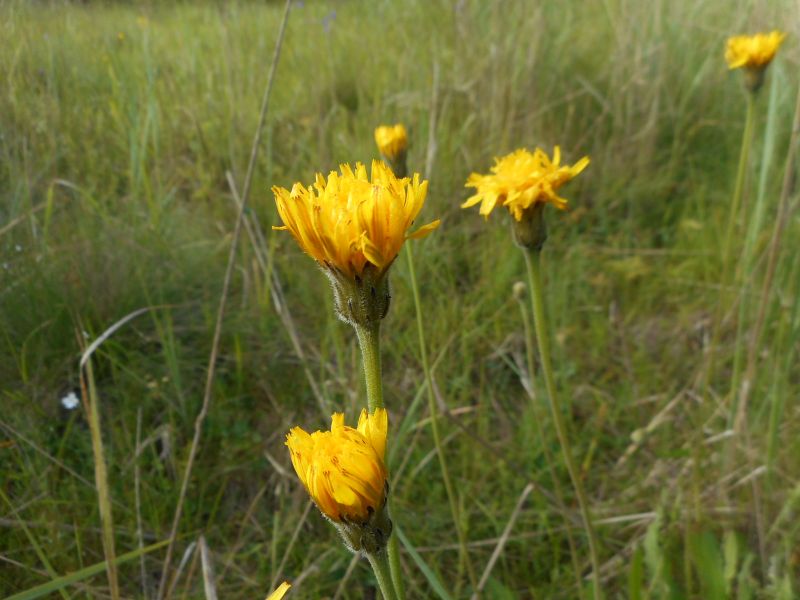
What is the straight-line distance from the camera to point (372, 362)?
0.64 metres

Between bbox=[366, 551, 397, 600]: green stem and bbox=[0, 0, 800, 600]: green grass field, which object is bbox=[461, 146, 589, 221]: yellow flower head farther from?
bbox=[366, 551, 397, 600]: green stem

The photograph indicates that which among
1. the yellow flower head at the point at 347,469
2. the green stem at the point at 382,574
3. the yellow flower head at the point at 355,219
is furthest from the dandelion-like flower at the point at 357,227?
the green stem at the point at 382,574

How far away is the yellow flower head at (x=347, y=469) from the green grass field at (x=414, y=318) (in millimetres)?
350

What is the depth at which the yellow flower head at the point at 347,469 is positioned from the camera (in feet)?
1.94

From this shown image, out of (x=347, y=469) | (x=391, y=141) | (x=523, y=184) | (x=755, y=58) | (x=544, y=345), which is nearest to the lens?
(x=347, y=469)

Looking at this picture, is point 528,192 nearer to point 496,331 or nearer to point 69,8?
point 496,331

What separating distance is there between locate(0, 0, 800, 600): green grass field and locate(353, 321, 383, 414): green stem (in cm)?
33

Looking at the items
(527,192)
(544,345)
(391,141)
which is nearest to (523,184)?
(527,192)

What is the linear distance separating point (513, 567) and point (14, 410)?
3.36 ft

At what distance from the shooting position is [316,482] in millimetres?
604

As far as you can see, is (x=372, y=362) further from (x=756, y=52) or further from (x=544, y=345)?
(x=756, y=52)

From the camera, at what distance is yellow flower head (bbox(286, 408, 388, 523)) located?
0.59 m

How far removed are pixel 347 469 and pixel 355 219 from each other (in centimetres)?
22

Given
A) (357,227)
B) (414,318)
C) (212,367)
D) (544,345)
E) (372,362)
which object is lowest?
(414,318)
